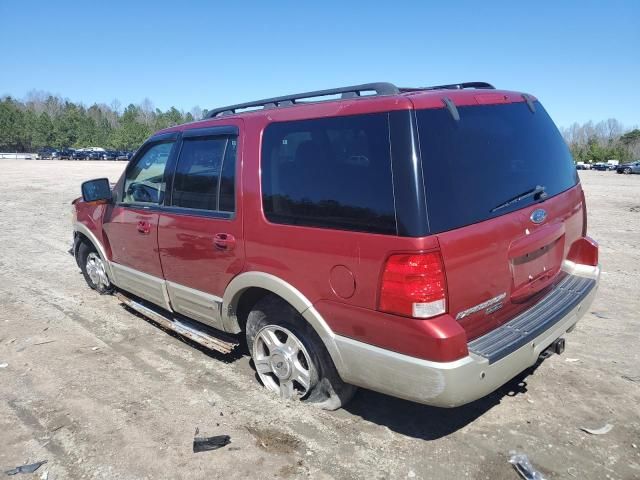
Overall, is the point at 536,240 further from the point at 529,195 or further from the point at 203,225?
the point at 203,225

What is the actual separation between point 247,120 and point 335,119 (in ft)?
2.90

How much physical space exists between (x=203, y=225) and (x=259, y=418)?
4.85 ft

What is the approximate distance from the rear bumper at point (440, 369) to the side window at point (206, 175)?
1.44 m

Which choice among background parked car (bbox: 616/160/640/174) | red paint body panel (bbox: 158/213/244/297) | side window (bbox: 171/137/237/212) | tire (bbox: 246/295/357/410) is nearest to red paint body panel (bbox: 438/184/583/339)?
tire (bbox: 246/295/357/410)

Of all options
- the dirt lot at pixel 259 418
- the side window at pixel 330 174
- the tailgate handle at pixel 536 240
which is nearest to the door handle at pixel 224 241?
the side window at pixel 330 174

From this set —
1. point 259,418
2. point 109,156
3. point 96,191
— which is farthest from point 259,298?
point 109,156

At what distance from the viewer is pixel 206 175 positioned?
384cm

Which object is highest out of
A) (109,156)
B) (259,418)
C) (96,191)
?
(109,156)

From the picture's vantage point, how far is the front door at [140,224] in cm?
444

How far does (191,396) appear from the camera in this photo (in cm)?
364

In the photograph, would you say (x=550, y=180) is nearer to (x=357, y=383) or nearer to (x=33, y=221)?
(x=357, y=383)

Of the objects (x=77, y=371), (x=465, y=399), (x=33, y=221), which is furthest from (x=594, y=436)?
(x=33, y=221)

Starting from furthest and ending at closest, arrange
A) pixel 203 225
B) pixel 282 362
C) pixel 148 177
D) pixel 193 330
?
pixel 148 177, pixel 193 330, pixel 203 225, pixel 282 362

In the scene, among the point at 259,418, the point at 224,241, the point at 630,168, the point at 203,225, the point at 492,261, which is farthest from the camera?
the point at 630,168
